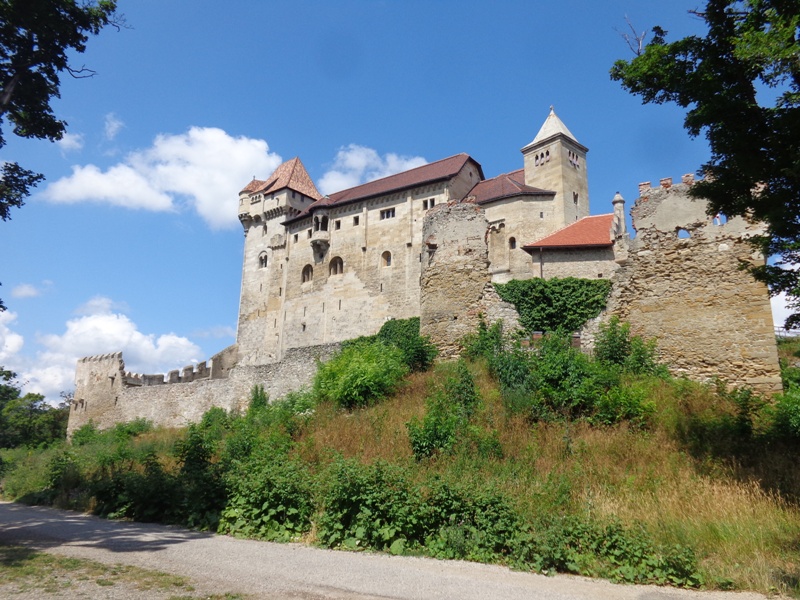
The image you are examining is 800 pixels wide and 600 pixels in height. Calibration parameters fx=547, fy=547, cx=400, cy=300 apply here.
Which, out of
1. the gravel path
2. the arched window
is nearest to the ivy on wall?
the gravel path

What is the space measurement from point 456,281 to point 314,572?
12.2m

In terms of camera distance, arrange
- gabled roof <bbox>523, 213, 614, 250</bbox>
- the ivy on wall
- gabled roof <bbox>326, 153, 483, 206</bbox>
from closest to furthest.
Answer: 1. the ivy on wall
2. gabled roof <bbox>523, 213, 614, 250</bbox>
3. gabled roof <bbox>326, 153, 483, 206</bbox>

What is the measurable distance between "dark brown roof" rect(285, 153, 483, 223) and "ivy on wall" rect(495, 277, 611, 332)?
2447cm

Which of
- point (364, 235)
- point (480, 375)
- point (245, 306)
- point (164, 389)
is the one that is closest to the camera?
point (480, 375)

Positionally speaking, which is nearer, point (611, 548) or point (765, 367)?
point (611, 548)

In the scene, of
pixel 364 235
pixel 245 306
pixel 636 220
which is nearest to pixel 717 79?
pixel 636 220

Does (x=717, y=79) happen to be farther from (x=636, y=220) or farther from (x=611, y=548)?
A: (x=611, y=548)

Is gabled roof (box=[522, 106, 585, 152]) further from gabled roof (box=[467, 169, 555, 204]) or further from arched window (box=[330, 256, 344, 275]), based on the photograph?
arched window (box=[330, 256, 344, 275])

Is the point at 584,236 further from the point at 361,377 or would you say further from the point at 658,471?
the point at 658,471

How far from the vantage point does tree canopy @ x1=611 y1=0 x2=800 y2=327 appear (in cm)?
795

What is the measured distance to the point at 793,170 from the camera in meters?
7.57

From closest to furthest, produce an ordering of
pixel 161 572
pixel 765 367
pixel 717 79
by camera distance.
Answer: pixel 161 572 < pixel 717 79 < pixel 765 367

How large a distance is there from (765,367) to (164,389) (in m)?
28.3

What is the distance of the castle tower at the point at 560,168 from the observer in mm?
38562
